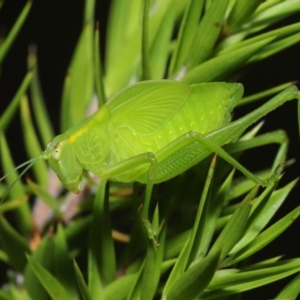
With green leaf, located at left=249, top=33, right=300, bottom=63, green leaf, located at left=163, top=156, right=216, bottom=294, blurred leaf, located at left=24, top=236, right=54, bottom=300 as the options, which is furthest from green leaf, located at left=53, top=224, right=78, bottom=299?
green leaf, located at left=249, top=33, right=300, bottom=63

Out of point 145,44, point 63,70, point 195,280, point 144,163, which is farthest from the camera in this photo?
point 63,70

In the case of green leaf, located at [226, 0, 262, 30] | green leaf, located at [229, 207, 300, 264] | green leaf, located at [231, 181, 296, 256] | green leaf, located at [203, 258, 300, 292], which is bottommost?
green leaf, located at [203, 258, 300, 292]

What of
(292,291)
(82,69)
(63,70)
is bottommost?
(292,291)

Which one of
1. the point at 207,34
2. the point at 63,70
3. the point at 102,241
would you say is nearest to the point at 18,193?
the point at 102,241

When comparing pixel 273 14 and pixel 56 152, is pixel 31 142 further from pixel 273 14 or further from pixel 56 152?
pixel 273 14

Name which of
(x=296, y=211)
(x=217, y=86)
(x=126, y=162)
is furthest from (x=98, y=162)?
(x=296, y=211)

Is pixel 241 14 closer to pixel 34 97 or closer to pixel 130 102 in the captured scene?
pixel 130 102

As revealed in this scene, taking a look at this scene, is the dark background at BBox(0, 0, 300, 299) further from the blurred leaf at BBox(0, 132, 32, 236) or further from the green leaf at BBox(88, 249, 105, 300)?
the green leaf at BBox(88, 249, 105, 300)
